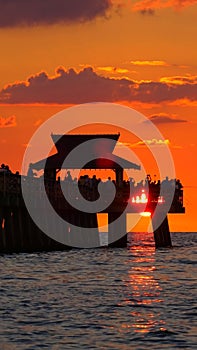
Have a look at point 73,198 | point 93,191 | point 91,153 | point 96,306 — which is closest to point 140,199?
point 91,153

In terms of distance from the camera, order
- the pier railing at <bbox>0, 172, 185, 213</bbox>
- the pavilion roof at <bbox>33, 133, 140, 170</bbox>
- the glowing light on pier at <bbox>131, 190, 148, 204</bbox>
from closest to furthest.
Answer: the pier railing at <bbox>0, 172, 185, 213</bbox>
the glowing light on pier at <bbox>131, 190, 148, 204</bbox>
the pavilion roof at <bbox>33, 133, 140, 170</bbox>

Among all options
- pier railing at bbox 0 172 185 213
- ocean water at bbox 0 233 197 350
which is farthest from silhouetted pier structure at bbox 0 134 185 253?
ocean water at bbox 0 233 197 350

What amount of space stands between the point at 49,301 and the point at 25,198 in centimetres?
3072

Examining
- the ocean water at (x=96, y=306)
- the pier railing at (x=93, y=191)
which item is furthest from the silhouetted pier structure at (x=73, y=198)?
the ocean water at (x=96, y=306)

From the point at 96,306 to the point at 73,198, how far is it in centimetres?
4215

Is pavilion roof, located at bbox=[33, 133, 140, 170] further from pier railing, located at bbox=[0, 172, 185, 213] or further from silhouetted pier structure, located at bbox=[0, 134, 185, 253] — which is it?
pier railing, located at bbox=[0, 172, 185, 213]

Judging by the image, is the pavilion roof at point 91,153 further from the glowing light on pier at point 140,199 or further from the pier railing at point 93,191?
the glowing light on pier at point 140,199

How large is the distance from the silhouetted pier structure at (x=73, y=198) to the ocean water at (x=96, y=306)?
23.0 feet

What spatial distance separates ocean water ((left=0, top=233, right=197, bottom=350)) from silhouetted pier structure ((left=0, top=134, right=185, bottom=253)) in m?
7.02

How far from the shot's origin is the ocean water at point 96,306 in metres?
31.9

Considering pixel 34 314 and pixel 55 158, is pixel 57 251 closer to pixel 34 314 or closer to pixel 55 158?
pixel 55 158

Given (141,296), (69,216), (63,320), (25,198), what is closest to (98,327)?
(63,320)

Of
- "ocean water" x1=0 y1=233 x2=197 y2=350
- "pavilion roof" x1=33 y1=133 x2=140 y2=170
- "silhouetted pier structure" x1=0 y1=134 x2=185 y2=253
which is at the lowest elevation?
"ocean water" x1=0 y1=233 x2=197 y2=350

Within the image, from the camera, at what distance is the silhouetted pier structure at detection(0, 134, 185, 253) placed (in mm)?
68500
